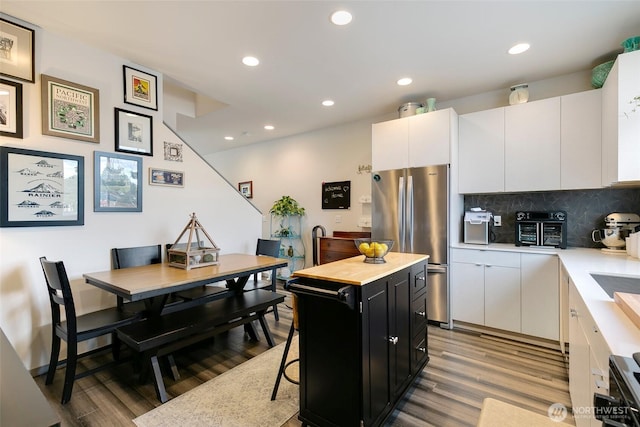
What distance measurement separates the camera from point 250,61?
281 centimetres

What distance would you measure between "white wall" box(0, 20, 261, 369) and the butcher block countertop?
2.00 meters

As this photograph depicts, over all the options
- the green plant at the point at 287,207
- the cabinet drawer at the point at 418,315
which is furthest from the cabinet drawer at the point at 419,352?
the green plant at the point at 287,207

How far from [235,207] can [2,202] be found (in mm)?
2103

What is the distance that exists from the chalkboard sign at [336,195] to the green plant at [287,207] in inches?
22.6

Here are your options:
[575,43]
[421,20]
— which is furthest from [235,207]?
[575,43]

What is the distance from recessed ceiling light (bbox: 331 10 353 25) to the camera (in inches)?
83.3

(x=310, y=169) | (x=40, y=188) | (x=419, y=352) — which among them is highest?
(x=310, y=169)

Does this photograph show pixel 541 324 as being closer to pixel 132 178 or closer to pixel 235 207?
pixel 235 207

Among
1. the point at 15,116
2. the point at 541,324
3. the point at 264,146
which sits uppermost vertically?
the point at 264,146

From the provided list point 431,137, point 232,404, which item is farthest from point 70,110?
point 431,137

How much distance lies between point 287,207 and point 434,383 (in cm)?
375

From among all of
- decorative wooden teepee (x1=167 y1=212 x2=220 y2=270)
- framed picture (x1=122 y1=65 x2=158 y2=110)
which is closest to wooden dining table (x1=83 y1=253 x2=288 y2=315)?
decorative wooden teepee (x1=167 y1=212 x2=220 y2=270)

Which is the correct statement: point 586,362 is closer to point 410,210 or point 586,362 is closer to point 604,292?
point 604,292

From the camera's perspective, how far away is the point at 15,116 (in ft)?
7.18
